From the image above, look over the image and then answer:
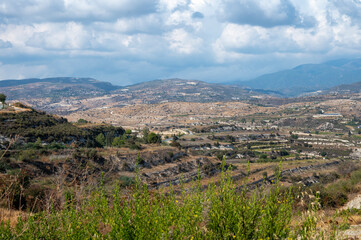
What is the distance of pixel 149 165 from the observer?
44.8m

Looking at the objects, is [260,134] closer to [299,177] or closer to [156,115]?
[299,177]

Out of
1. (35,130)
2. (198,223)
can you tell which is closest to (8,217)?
(198,223)

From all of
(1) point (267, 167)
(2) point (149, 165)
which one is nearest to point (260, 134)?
(1) point (267, 167)

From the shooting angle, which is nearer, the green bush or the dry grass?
the green bush

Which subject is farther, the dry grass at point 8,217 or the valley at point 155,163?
the valley at point 155,163

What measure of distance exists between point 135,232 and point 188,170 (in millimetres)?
41854

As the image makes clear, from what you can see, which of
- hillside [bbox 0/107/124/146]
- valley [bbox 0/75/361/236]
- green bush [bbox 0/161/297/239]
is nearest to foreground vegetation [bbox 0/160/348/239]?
green bush [bbox 0/161/297/239]

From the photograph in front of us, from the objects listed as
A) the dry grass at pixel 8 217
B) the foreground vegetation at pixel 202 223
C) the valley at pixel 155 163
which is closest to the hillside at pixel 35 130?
the valley at pixel 155 163

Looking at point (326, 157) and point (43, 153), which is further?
point (326, 157)

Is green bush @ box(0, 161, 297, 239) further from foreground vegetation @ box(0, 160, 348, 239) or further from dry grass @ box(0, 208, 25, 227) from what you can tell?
dry grass @ box(0, 208, 25, 227)

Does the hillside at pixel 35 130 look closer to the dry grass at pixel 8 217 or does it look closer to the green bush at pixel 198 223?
the dry grass at pixel 8 217

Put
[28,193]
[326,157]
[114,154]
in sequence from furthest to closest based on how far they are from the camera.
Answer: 1. [326,157]
2. [114,154]
3. [28,193]

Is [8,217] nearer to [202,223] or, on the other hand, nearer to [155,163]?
[202,223]

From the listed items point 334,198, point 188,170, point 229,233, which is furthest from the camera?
point 188,170
